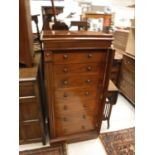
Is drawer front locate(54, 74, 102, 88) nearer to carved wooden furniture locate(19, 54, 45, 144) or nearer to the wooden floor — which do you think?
carved wooden furniture locate(19, 54, 45, 144)

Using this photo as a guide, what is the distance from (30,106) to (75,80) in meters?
0.51

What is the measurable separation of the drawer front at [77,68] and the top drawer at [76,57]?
0.13ft

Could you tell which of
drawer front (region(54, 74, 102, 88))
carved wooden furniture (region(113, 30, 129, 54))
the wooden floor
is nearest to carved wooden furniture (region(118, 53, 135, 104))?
carved wooden furniture (region(113, 30, 129, 54))

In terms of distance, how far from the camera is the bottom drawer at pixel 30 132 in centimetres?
159

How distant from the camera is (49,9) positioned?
7.36 ft

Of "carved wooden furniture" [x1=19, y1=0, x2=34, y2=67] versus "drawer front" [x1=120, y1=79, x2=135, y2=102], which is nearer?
"carved wooden furniture" [x1=19, y1=0, x2=34, y2=67]

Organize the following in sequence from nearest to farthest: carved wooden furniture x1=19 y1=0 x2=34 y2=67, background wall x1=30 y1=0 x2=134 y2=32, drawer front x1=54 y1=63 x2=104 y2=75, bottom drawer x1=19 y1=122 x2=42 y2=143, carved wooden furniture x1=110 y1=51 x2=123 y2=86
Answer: carved wooden furniture x1=19 y1=0 x2=34 y2=67, drawer front x1=54 y1=63 x2=104 y2=75, bottom drawer x1=19 y1=122 x2=42 y2=143, carved wooden furniture x1=110 y1=51 x2=123 y2=86, background wall x1=30 y1=0 x2=134 y2=32

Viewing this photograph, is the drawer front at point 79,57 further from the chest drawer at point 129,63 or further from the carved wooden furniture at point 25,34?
the chest drawer at point 129,63

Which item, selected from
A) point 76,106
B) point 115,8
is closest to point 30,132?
point 76,106

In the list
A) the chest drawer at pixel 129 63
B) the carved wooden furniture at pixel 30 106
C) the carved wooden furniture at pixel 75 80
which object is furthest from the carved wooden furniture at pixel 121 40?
the carved wooden furniture at pixel 30 106

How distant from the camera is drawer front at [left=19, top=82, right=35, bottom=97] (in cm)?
133

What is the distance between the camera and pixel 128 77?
8.17ft

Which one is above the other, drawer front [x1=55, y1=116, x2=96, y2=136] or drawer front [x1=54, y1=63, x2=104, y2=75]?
drawer front [x1=54, y1=63, x2=104, y2=75]
